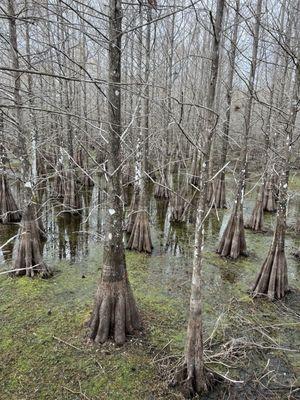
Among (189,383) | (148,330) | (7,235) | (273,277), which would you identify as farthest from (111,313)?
(7,235)

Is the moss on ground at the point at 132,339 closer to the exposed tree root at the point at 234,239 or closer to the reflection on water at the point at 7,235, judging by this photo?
the exposed tree root at the point at 234,239

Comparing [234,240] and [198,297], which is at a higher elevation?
[198,297]

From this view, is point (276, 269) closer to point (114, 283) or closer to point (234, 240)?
point (234, 240)

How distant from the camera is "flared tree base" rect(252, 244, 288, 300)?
26.3 ft

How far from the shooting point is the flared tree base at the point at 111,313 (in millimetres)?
6082

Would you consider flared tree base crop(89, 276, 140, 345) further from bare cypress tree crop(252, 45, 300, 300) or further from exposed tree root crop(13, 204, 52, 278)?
bare cypress tree crop(252, 45, 300, 300)

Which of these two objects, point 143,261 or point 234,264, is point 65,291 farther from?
point 234,264

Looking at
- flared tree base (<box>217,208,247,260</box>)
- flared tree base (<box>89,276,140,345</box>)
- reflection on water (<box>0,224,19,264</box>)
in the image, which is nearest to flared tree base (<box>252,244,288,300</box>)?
flared tree base (<box>217,208,247,260</box>)

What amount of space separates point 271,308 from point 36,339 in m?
4.86

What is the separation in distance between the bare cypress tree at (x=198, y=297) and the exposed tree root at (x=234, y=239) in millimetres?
5348

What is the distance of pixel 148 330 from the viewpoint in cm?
650

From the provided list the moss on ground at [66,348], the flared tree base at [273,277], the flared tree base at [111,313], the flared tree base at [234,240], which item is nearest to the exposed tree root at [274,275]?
the flared tree base at [273,277]

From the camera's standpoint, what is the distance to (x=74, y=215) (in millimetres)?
13703

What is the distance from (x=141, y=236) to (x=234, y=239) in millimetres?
2704
